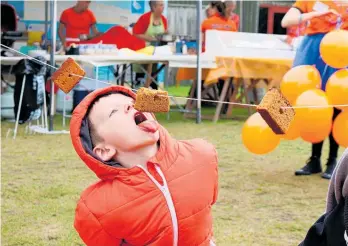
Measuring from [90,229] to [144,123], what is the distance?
1.08ft

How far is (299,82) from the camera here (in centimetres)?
370

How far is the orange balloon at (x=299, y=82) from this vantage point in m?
3.69

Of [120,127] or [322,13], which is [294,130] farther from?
[120,127]

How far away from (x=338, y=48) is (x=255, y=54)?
443 cm

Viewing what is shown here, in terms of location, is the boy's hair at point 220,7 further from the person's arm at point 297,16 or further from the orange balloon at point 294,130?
the orange balloon at point 294,130

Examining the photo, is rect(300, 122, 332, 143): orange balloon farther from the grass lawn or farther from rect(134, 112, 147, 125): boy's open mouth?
rect(134, 112, 147, 125): boy's open mouth

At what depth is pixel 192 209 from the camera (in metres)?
1.80

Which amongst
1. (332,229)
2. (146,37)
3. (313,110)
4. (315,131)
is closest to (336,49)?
(313,110)

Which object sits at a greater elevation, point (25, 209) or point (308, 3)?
point (308, 3)

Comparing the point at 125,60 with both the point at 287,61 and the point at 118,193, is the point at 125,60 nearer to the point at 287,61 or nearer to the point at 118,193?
the point at 287,61

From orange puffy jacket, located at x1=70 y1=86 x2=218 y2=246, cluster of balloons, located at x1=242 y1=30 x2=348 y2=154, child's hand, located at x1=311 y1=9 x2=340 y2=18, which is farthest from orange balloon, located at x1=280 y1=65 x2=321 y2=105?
orange puffy jacket, located at x1=70 y1=86 x2=218 y2=246

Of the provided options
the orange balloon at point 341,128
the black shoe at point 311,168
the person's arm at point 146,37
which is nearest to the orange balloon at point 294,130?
the orange balloon at point 341,128

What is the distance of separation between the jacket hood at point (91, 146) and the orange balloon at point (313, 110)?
6.07 ft

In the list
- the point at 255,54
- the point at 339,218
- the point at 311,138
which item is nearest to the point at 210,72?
the point at 255,54
